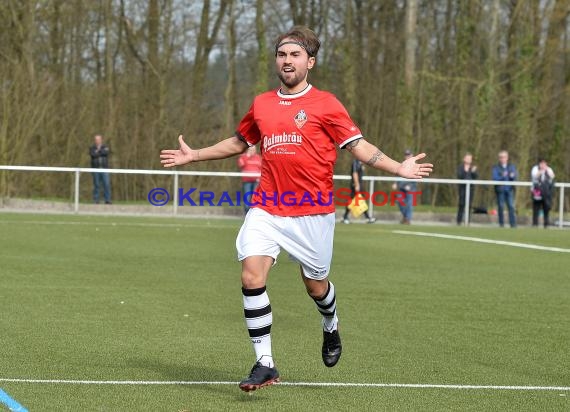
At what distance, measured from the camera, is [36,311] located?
11.3 meters

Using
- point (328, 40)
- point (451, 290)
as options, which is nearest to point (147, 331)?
point (451, 290)

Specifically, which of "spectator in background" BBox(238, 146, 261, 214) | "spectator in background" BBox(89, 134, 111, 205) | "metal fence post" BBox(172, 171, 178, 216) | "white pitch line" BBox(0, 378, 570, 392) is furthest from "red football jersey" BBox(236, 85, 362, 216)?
"spectator in background" BBox(89, 134, 111, 205)

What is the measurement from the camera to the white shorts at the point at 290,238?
7574 millimetres

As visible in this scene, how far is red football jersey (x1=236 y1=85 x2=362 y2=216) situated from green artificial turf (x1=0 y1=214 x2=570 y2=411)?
A: 115 centimetres

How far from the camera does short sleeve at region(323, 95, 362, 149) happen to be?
25.2 feet

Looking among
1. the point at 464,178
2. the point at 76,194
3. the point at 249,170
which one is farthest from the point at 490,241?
the point at 76,194

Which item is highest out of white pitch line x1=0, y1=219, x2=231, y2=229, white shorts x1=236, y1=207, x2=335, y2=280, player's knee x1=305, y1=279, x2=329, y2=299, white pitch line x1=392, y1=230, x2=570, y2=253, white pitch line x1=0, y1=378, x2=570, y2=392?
white shorts x1=236, y1=207, x2=335, y2=280

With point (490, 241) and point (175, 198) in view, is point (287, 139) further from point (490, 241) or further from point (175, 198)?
point (175, 198)

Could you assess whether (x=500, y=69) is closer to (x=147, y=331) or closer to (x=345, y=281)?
(x=345, y=281)

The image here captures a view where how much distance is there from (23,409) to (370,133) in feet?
136

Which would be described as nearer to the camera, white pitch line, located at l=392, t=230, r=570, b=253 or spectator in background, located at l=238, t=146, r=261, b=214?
white pitch line, located at l=392, t=230, r=570, b=253

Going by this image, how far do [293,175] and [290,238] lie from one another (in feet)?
1.27

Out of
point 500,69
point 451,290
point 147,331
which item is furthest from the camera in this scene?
point 500,69

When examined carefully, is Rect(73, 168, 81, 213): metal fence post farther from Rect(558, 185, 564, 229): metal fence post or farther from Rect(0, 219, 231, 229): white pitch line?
Rect(558, 185, 564, 229): metal fence post
